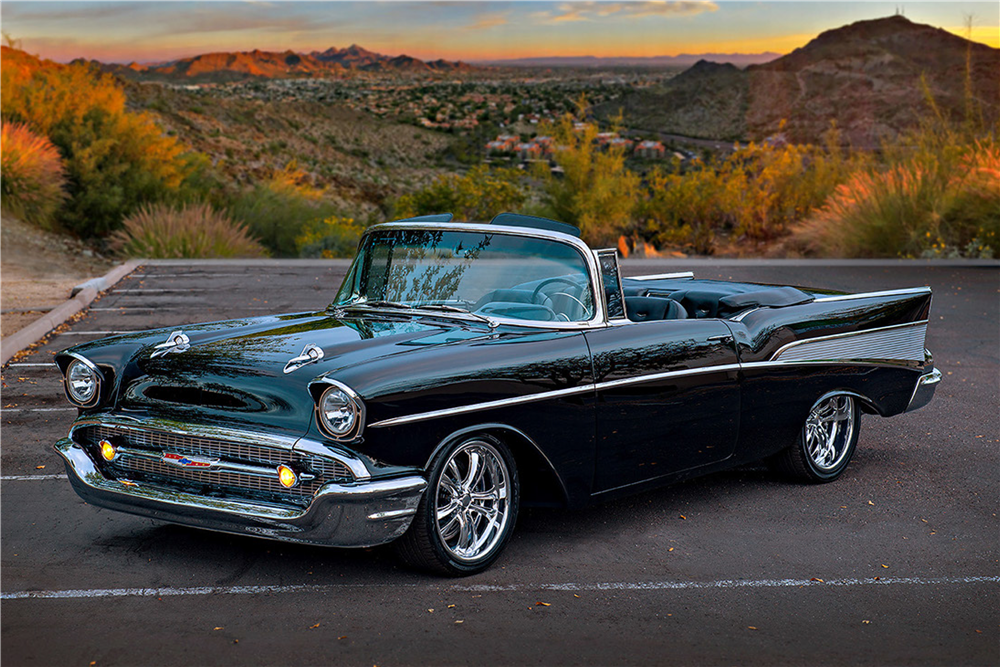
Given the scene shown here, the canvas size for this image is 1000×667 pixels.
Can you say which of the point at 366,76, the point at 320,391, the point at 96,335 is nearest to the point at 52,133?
the point at 96,335

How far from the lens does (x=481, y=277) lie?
5.55 meters

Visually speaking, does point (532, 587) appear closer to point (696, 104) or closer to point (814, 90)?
point (696, 104)

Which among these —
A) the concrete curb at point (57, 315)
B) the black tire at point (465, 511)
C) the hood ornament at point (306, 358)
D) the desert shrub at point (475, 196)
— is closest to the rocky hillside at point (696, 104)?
the desert shrub at point (475, 196)

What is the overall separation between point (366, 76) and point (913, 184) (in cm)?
6641

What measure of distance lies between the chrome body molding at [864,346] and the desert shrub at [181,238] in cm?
1653

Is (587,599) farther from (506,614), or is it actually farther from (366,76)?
(366,76)

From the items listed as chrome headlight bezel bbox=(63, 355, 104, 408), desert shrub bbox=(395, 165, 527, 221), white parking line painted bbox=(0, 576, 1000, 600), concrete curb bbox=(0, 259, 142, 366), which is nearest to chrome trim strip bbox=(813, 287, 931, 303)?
white parking line painted bbox=(0, 576, 1000, 600)

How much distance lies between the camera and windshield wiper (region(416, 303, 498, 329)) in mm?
5219

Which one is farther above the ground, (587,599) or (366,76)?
(366,76)

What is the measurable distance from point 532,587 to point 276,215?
74.9 feet

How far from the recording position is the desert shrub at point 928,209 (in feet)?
65.5

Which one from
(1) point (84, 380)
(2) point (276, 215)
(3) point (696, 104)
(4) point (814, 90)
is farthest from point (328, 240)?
(4) point (814, 90)

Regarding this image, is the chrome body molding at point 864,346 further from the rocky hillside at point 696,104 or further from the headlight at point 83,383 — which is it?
the rocky hillside at point 696,104

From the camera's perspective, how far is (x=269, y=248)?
2577cm
